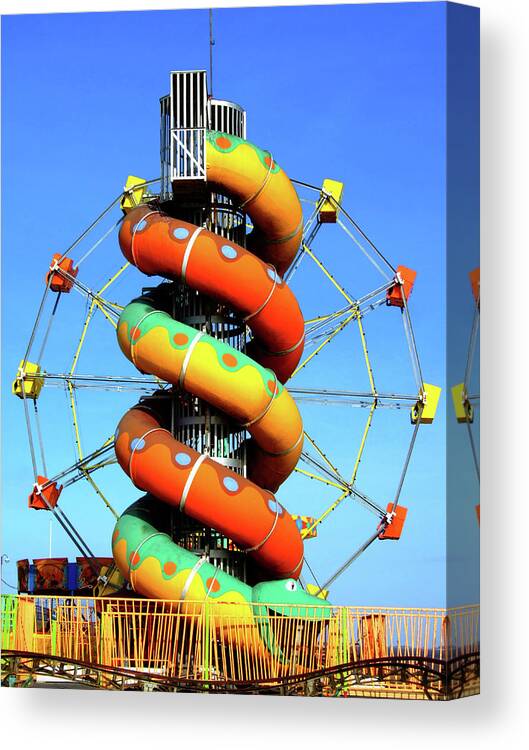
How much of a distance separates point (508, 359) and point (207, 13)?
473 cm

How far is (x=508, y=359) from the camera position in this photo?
1669cm

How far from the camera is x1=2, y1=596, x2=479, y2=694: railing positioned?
682 inches

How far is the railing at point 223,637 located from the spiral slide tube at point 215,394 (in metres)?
0.24

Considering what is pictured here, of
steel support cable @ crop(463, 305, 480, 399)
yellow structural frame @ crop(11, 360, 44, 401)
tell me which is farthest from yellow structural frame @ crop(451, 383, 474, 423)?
yellow structural frame @ crop(11, 360, 44, 401)

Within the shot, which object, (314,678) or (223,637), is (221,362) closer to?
(223,637)

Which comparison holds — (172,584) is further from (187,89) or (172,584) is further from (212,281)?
(187,89)

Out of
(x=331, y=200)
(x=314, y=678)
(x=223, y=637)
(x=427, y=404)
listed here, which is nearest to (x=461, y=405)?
(x=427, y=404)

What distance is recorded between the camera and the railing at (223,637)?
17312 mm

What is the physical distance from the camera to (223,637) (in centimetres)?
1802

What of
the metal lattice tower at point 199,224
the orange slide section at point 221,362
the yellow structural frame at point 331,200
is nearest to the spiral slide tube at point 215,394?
the orange slide section at point 221,362

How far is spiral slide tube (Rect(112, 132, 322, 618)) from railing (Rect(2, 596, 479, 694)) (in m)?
0.24

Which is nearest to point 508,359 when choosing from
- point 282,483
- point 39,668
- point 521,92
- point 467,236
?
point 467,236

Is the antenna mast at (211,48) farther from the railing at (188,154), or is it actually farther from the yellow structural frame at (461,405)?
the yellow structural frame at (461,405)

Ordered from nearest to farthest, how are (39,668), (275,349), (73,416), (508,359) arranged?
(508,359), (39,668), (275,349), (73,416)
